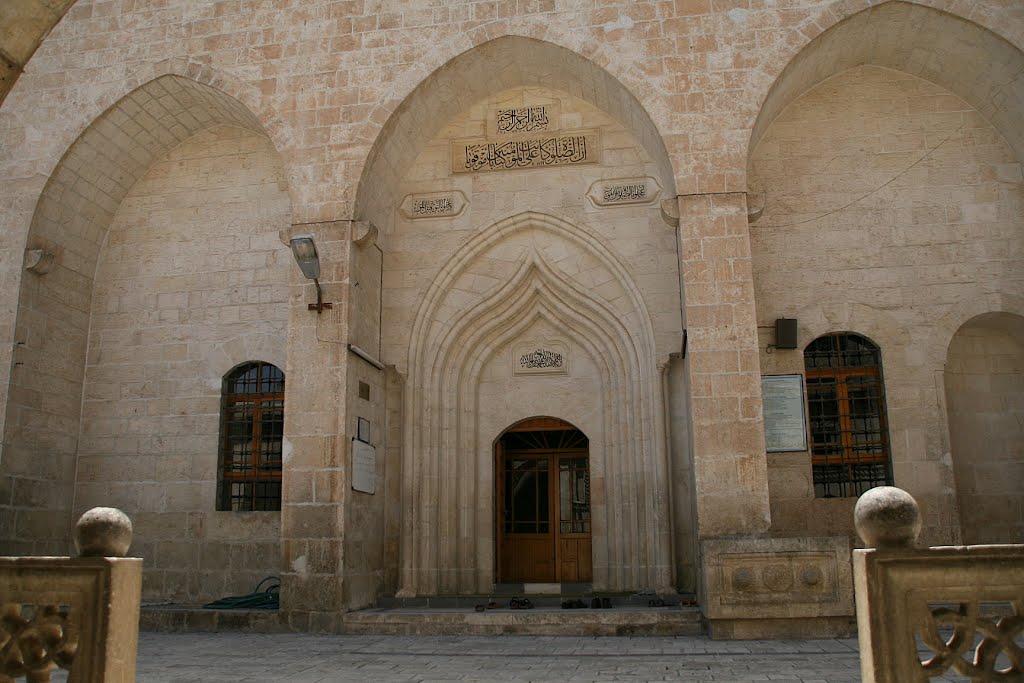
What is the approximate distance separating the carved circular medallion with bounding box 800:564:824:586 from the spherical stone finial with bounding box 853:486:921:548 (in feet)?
12.4

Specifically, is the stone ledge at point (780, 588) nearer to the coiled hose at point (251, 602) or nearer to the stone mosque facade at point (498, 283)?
the stone mosque facade at point (498, 283)

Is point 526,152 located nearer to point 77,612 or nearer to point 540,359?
point 540,359

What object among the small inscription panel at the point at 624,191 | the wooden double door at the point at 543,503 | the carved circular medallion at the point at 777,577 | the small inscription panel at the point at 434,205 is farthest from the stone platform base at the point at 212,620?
the small inscription panel at the point at 624,191

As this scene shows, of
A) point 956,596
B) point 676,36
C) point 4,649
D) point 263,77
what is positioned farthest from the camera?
point 263,77

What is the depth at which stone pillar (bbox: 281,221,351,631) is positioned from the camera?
740cm

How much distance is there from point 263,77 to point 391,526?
177 inches

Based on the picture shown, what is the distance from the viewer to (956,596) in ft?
9.47

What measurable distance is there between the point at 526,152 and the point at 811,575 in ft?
→ 16.3

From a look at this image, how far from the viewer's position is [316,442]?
7.64 metres

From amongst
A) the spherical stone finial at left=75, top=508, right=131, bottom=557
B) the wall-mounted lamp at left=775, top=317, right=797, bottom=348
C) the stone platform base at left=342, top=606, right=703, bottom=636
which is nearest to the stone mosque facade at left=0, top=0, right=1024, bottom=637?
the wall-mounted lamp at left=775, top=317, right=797, bottom=348

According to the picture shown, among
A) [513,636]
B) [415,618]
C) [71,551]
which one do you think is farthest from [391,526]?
[71,551]

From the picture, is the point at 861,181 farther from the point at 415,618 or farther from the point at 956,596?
the point at 956,596

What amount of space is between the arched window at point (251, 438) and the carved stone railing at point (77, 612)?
225 inches

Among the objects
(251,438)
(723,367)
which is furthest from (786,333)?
(251,438)
